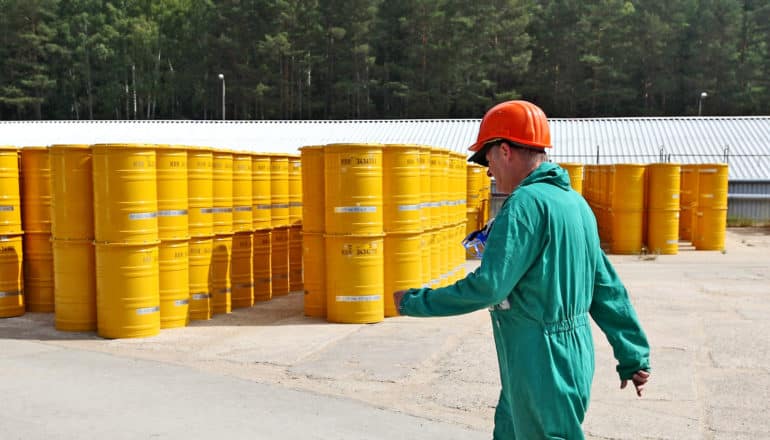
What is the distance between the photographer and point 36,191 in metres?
11.1

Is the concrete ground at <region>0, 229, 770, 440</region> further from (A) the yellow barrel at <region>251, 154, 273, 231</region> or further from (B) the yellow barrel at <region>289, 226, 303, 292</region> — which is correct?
(B) the yellow barrel at <region>289, 226, 303, 292</region>

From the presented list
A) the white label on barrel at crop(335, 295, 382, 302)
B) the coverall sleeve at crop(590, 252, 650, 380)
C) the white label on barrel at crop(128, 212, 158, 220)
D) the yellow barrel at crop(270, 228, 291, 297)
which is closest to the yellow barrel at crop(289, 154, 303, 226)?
the yellow barrel at crop(270, 228, 291, 297)

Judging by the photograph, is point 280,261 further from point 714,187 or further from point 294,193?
point 714,187

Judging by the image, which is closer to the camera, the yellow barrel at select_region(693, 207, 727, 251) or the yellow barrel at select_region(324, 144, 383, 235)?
the yellow barrel at select_region(324, 144, 383, 235)

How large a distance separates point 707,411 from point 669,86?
56.3 metres

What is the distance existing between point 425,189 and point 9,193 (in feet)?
18.7

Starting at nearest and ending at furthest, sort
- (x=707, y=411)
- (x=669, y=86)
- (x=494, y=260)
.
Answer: (x=494, y=260)
(x=707, y=411)
(x=669, y=86)

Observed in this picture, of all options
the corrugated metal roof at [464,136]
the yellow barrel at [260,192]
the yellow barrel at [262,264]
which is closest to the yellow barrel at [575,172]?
the corrugated metal roof at [464,136]

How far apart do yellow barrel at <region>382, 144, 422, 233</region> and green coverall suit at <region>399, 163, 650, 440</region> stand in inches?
284

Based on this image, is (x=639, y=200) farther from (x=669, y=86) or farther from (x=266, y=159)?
(x=669, y=86)

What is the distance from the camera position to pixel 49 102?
66.8m

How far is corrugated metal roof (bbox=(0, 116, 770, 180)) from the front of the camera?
32.0m

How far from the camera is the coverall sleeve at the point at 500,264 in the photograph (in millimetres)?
3055

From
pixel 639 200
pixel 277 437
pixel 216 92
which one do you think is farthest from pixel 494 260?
pixel 216 92
